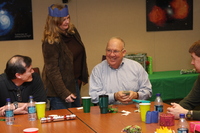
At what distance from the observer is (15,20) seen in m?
5.53

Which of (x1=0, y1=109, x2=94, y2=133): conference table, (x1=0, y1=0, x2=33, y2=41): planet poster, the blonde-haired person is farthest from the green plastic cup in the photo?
(x1=0, y1=0, x2=33, y2=41): planet poster

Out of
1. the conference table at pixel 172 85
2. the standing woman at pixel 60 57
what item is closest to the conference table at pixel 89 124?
the standing woman at pixel 60 57

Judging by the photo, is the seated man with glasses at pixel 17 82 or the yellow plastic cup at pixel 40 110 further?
the seated man with glasses at pixel 17 82

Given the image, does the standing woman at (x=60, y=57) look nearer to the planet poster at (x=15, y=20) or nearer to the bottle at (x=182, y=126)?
the bottle at (x=182, y=126)

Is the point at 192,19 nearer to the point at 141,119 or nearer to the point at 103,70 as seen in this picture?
the point at 103,70

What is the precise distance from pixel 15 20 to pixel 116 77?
2.55 m

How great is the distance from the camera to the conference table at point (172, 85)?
212 inches

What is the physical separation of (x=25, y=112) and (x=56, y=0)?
303 cm

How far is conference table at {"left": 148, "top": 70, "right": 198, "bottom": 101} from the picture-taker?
5.38 metres

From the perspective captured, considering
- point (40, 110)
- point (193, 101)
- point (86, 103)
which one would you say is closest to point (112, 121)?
point (86, 103)

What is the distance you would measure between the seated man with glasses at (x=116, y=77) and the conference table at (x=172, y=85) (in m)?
1.68

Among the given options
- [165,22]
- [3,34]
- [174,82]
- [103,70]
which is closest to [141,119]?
[103,70]

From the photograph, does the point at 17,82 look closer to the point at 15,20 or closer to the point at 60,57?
the point at 60,57

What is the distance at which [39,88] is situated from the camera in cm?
345
